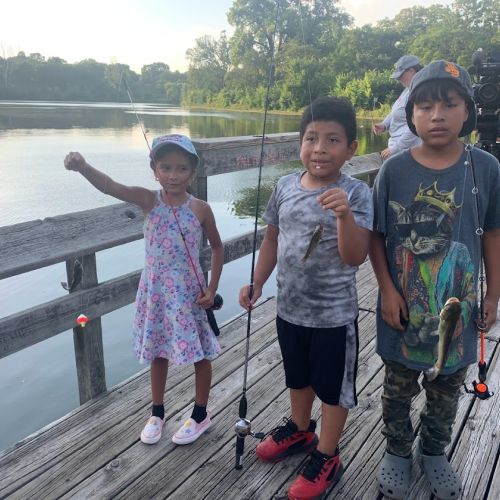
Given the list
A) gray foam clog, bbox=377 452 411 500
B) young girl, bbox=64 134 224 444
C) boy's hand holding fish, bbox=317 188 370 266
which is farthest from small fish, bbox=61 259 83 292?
gray foam clog, bbox=377 452 411 500

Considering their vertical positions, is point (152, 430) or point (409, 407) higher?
point (409, 407)

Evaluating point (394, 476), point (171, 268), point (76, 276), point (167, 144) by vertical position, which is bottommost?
point (394, 476)

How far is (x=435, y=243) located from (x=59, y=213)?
7.87 meters

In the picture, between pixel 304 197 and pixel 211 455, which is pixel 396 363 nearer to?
pixel 304 197

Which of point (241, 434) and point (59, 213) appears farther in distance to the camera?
point (59, 213)

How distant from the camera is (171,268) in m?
2.22

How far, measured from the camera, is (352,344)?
6.37 feet

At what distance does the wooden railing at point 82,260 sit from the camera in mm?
2152

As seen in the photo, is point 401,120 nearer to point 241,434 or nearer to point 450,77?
point 450,77

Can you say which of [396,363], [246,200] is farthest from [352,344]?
[246,200]

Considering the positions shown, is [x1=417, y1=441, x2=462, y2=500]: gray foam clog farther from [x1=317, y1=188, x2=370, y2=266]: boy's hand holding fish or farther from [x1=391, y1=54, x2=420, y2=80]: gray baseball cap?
[x1=391, y1=54, x2=420, y2=80]: gray baseball cap

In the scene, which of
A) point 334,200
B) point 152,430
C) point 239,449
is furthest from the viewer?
point 152,430

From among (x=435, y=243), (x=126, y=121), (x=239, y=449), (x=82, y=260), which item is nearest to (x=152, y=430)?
(x=239, y=449)

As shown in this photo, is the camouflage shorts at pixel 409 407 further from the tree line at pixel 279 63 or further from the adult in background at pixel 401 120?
the adult in background at pixel 401 120
